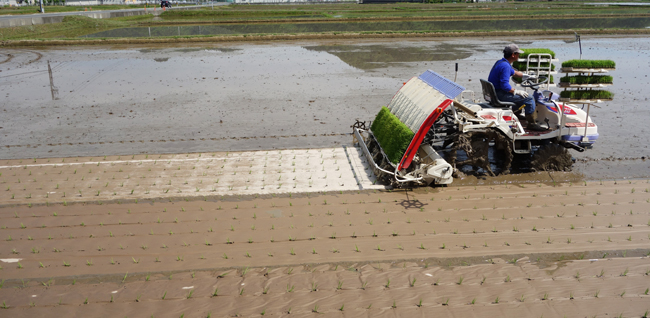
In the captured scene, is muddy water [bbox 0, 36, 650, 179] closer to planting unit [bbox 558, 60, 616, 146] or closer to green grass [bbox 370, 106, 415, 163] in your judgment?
planting unit [bbox 558, 60, 616, 146]

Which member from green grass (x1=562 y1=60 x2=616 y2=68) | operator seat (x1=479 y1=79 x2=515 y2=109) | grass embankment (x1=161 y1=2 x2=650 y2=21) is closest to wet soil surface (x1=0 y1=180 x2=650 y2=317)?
operator seat (x1=479 y1=79 x2=515 y2=109)

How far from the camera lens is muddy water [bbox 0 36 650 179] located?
37.8ft

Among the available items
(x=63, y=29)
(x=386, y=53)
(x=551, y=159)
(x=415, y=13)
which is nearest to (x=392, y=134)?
(x=551, y=159)

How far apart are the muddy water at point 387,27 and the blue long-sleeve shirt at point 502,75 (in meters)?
30.9

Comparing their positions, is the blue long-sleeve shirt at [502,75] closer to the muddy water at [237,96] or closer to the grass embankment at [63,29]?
the muddy water at [237,96]

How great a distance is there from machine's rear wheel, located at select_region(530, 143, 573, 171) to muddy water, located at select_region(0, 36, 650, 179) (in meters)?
0.53

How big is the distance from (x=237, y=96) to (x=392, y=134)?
29.0 feet

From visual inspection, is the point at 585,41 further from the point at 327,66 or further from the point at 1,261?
the point at 1,261

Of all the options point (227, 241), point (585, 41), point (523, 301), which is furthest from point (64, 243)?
point (585, 41)

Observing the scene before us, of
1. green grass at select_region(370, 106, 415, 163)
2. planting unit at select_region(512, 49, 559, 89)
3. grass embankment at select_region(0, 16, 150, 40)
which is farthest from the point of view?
grass embankment at select_region(0, 16, 150, 40)

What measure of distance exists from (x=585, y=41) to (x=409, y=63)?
15805 millimetres

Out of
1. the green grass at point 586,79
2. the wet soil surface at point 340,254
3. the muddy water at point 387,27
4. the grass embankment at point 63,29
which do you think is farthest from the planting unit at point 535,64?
the grass embankment at point 63,29

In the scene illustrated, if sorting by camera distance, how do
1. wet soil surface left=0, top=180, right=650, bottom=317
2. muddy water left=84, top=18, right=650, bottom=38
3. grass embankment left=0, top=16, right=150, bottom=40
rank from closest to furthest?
wet soil surface left=0, top=180, right=650, bottom=317, grass embankment left=0, top=16, right=150, bottom=40, muddy water left=84, top=18, right=650, bottom=38

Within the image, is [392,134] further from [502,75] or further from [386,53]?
[386,53]
